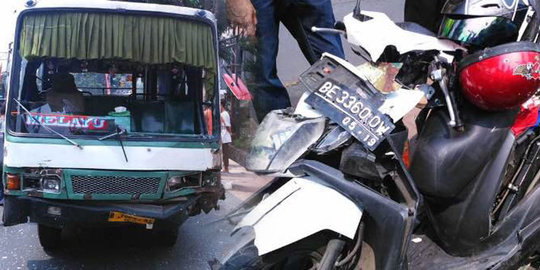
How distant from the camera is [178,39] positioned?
15.4ft

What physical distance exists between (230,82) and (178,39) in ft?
8.39

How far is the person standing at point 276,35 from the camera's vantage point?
121 inches

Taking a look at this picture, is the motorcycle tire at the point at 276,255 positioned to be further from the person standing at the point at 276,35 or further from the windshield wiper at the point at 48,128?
the windshield wiper at the point at 48,128

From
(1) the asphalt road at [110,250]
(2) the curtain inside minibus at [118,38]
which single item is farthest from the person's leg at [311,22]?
(1) the asphalt road at [110,250]

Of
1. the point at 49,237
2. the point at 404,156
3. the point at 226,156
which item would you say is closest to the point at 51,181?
the point at 49,237

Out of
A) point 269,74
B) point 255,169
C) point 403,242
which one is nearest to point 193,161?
point 269,74

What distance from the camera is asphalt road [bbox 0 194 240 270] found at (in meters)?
4.67

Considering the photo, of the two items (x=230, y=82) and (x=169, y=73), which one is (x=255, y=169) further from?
(x=230, y=82)

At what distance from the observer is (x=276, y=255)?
1.88 metres

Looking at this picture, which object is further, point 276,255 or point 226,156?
point 226,156

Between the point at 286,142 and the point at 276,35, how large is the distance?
1.36 meters

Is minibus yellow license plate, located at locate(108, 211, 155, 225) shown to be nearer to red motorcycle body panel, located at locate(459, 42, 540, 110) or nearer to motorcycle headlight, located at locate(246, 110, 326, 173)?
motorcycle headlight, located at locate(246, 110, 326, 173)

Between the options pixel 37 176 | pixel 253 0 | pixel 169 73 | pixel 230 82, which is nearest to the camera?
pixel 253 0

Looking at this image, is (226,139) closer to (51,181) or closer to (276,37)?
(51,181)
